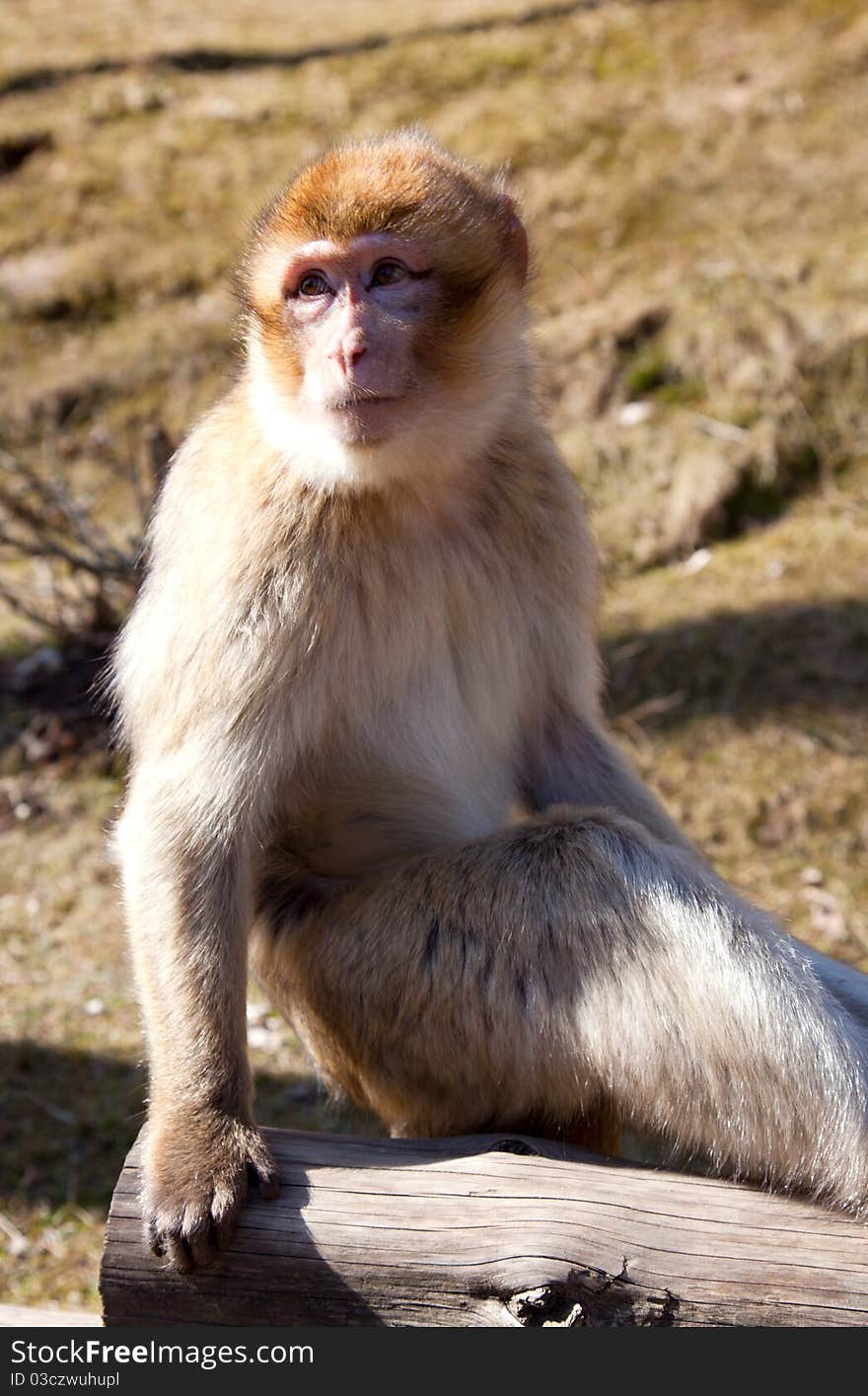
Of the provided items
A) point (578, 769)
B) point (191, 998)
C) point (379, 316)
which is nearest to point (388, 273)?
point (379, 316)

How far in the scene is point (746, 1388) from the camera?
8.20 ft

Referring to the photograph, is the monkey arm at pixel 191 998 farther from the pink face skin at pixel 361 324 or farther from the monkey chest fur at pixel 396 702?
the pink face skin at pixel 361 324

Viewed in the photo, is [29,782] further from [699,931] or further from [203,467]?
[699,931]

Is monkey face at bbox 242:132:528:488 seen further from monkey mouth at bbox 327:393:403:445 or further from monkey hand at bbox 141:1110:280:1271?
monkey hand at bbox 141:1110:280:1271

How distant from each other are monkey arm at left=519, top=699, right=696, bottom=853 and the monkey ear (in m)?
1.02

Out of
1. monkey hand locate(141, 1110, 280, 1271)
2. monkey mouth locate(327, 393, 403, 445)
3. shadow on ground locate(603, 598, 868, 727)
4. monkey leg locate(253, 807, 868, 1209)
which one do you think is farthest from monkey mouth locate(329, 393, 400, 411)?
shadow on ground locate(603, 598, 868, 727)

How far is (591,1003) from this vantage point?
9.36 ft

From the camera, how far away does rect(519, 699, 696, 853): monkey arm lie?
3.73 metres

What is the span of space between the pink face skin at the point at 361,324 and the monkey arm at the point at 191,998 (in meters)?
0.81

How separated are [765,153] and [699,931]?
21.4ft

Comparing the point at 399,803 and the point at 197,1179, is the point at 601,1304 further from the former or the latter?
the point at 399,803

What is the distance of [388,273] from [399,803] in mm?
1115

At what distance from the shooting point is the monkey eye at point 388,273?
3109 millimetres

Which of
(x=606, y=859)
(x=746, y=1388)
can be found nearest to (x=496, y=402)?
(x=606, y=859)
